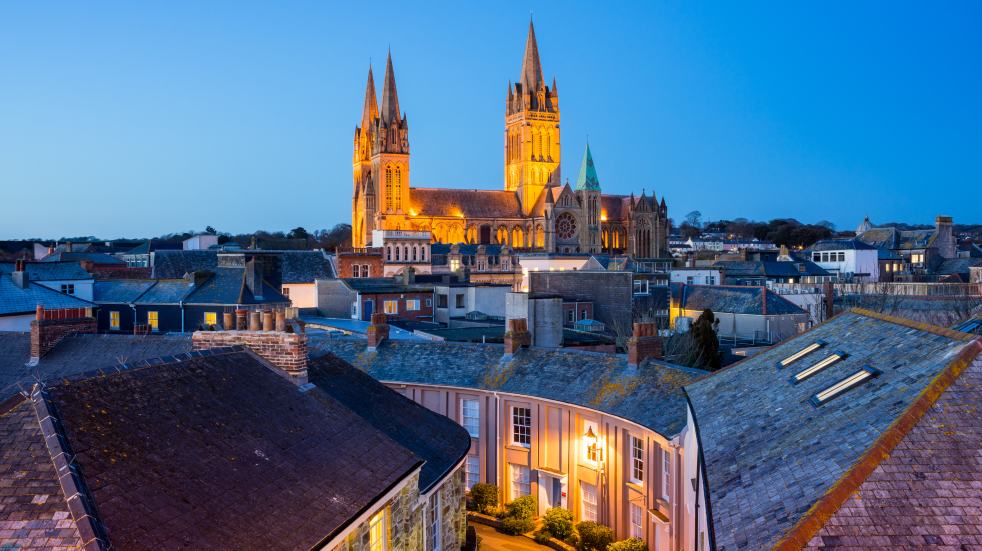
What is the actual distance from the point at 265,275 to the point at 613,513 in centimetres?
4038

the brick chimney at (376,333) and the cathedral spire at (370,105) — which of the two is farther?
the cathedral spire at (370,105)

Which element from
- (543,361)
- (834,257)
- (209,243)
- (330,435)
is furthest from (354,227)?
(330,435)

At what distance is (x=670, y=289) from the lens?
223 ft

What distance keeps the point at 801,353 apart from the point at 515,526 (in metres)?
12.4

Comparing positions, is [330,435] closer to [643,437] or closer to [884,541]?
[884,541]

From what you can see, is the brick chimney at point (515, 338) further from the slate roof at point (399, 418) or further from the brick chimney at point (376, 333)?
the slate roof at point (399, 418)

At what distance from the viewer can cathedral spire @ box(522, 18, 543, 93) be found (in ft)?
546

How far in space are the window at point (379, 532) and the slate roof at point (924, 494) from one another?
22.3 feet

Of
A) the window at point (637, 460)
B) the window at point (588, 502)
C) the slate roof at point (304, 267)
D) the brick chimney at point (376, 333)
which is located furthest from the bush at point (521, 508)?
the slate roof at point (304, 267)

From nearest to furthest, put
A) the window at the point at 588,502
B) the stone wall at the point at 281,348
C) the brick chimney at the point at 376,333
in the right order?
the stone wall at the point at 281,348, the window at the point at 588,502, the brick chimney at the point at 376,333

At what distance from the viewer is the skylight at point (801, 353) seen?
17.4 m

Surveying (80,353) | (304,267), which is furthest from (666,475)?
(304,267)

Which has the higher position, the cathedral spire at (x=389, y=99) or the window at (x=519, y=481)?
the cathedral spire at (x=389, y=99)

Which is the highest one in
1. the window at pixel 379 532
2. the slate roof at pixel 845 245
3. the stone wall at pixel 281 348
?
the slate roof at pixel 845 245
